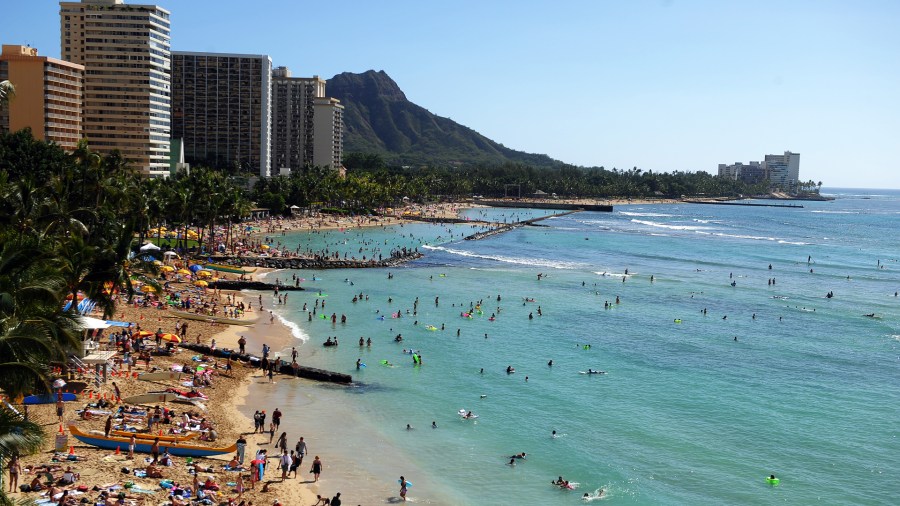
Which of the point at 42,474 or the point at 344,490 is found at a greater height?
the point at 42,474

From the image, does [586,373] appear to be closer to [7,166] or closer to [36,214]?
[36,214]

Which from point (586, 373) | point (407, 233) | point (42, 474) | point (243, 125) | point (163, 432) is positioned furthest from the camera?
point (243, 125)

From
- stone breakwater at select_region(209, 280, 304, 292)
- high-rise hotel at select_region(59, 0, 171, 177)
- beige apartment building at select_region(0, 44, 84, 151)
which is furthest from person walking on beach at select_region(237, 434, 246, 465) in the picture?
high-rise hotel at select_region(59, 0, 171, 177)

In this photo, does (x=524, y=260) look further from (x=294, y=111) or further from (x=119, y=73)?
(x=294, y=111)

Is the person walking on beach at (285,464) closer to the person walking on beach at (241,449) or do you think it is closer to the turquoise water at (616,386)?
the person walking on beach at (241,449)

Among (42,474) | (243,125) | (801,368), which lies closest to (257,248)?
(801,368)

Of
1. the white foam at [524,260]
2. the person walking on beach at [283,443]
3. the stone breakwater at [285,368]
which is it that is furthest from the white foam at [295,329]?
the white foam at [524,260]
